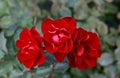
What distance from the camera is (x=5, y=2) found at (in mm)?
1545

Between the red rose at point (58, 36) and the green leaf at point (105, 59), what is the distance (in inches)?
20.4

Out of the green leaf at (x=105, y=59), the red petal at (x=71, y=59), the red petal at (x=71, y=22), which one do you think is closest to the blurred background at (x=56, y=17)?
the green leaf at (x=105, y=59)

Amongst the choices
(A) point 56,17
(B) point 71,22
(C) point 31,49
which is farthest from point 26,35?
(A) point 56,17

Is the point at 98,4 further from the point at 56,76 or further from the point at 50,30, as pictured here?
the point at 50,30

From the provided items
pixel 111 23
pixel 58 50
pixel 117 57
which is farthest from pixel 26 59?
pixel 111 23

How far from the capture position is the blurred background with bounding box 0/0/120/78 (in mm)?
1375

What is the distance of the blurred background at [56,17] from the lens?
1.37 m

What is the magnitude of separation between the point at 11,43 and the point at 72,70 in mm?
340

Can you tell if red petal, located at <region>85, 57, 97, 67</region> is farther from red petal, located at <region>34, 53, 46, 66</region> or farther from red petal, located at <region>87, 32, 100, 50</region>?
red petal, located at <region>34, 53, 46, 66</region>

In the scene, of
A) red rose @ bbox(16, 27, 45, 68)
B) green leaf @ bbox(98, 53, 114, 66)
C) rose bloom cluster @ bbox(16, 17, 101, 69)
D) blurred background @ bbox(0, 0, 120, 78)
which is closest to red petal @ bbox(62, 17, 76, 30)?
rose bloom cluster @ bbox(16, 17, 101, 69)

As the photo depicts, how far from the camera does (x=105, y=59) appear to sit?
5.38 ft

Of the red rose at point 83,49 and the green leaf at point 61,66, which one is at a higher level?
the red rose at point 83,49

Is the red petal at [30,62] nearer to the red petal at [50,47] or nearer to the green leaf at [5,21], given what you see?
the red petal at [50,47]

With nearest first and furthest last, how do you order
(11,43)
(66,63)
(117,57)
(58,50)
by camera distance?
(58,50)
(66,63)
(11,43)
(117,57)
